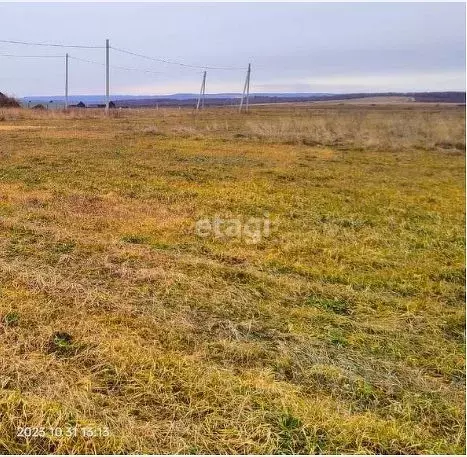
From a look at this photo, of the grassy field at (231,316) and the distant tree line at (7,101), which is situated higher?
the distant tree line at (7,101)

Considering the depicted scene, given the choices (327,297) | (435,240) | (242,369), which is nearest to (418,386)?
(242,369)

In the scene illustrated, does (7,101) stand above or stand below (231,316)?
above

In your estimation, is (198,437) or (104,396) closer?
(198,437)

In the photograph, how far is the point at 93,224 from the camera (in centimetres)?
508

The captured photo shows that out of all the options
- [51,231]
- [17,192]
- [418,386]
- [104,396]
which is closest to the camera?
[104,396]

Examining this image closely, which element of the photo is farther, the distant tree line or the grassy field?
the distant tree line

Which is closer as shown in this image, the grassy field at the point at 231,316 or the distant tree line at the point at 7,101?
the grassy field at the point at 231,316

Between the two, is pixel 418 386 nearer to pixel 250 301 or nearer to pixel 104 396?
pixel 250 301

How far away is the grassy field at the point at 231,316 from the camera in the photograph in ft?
6.61

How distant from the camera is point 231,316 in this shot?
310cm

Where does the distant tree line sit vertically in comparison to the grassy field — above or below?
above

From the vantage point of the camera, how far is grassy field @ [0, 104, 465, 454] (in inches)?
79.3

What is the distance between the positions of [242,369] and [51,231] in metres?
3.11

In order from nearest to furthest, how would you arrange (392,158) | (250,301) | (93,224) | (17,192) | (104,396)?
(104,396) → (250,301) → (93,224) → (17,192) → (392,158)
